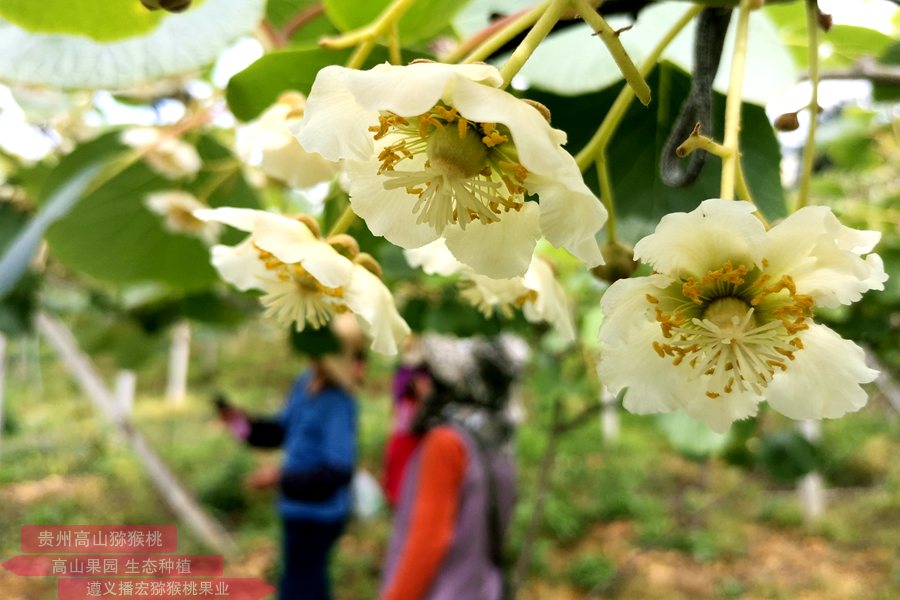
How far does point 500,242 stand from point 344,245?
4.4 inches

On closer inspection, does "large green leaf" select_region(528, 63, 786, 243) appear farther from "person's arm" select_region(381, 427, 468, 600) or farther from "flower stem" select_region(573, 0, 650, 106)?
"person's arm" select_region(381, 427, 468, 600)

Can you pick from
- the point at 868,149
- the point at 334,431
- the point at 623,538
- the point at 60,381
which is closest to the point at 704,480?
the point at 623,538

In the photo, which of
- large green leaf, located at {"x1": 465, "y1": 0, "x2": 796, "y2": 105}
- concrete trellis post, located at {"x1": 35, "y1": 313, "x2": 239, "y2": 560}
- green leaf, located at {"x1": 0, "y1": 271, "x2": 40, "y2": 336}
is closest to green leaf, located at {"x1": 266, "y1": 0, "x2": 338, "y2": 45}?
large green leaf, located at {"x1": 465, "y1": 0, "x2": 796, "y2": 105}

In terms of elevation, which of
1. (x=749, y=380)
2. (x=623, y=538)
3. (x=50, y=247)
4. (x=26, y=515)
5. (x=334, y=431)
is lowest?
(x=623, y=538)

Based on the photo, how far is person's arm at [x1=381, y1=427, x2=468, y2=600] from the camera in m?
1.74

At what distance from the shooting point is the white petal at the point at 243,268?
1.49 ft

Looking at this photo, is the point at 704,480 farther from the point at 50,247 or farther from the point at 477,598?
the point at 50,247

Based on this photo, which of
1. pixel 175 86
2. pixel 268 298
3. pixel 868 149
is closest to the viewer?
pixel 268 298

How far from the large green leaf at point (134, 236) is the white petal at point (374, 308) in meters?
0.47

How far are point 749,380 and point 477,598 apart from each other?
1742 millimetres

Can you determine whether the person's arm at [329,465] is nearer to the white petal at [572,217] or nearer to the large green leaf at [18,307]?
the large green leaf at [18,307]

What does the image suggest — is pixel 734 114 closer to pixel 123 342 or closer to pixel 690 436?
pixel 690 436

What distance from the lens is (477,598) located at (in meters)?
1.92

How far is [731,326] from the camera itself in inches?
14.7
